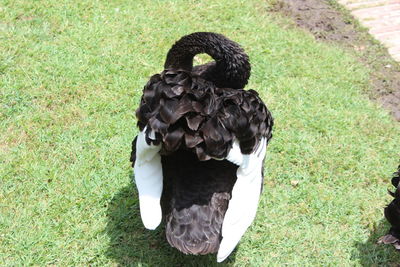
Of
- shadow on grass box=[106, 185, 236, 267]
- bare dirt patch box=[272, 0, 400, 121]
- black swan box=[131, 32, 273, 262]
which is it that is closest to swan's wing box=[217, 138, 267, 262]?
black swan box=[131, 32, 273, 262]

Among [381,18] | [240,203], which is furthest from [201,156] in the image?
[381,18]

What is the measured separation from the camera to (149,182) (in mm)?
2697

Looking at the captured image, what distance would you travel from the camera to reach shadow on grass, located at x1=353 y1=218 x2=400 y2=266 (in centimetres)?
318

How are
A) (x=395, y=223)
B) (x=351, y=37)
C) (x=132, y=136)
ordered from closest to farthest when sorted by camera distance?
(x=395, y=223)
(x=132, y=136)
(x=351, y=37)

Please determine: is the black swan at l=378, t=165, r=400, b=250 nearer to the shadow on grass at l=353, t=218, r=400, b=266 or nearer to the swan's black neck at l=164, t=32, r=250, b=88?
the shadow on grass at l=353, t=218, r=400, b=266

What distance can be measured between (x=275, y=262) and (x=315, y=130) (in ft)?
4.46

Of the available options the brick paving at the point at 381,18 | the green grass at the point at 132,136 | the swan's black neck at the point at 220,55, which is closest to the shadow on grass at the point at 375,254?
the green grass at the point at 132,136

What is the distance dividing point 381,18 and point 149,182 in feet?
12.7

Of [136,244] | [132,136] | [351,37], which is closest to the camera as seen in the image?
[136,244]

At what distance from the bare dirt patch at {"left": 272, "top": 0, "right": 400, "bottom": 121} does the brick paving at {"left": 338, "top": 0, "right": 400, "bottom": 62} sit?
0.11m

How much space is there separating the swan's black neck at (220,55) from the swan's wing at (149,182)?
65cm

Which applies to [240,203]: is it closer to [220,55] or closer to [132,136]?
[220,55]

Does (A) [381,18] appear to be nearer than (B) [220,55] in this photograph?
No

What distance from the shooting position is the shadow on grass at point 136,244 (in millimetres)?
3041
